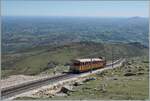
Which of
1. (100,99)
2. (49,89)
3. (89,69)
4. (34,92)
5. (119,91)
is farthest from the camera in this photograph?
(89,69)

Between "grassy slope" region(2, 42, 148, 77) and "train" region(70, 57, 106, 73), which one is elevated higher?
"train" region(70, 57, 106, 73)

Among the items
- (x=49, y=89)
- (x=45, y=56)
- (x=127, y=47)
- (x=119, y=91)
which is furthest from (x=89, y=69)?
(x=127, y=47)

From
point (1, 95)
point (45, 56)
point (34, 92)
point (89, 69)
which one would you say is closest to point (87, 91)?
point (34, 92)

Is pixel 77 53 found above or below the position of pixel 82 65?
below

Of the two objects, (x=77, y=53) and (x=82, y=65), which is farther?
(x=77, y=53)

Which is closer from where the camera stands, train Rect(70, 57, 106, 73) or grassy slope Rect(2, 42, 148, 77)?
train Rect(70, 57, 106, 73)

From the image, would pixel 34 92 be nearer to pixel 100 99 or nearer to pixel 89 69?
pixel 100 99

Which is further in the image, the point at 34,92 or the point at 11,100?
the point at 34,92

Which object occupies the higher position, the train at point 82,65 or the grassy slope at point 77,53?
the train at point 82,65

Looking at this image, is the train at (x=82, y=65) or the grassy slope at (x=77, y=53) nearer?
the train at (x=82, y=65)

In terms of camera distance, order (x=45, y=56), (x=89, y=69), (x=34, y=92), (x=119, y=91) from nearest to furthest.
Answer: (x=119, y=91) → (x=34, y=92) → (x=89, y=69) → (x=45, y=56)
